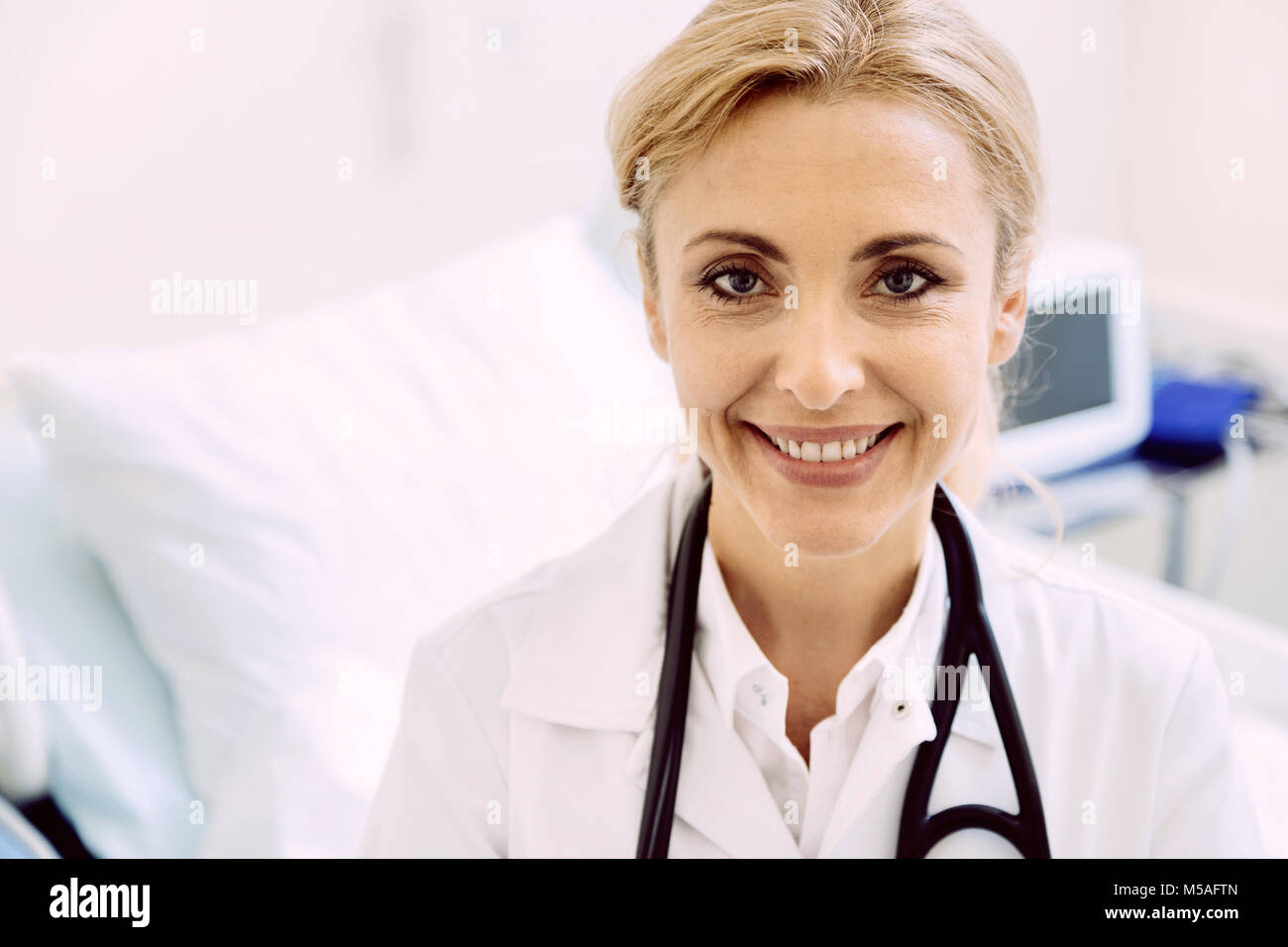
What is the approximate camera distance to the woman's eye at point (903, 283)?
2.18ft

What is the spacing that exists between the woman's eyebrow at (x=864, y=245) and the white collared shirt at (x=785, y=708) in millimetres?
248

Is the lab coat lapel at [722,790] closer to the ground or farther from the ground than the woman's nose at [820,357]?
closer to the ground

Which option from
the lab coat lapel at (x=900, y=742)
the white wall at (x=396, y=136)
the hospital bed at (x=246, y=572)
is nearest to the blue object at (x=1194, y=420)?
the white wall at (x=396, y=136)

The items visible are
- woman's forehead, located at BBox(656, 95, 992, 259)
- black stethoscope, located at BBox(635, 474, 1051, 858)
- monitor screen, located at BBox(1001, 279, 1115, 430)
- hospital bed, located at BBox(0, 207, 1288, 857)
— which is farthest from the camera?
monitor screen, located at BBox(1001, 279, 1115, 430)

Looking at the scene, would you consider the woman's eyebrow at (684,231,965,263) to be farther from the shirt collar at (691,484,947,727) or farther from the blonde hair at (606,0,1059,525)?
the shirt collar at (691,484,947,727)

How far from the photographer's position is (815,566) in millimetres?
803

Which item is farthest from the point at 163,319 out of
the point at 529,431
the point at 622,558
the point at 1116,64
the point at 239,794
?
the point at 1116,64

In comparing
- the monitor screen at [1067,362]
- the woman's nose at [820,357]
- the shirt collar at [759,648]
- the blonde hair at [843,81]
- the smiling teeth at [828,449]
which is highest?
the monitor screen at [1067,362]

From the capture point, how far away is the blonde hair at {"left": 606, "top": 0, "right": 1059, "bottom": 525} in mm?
640

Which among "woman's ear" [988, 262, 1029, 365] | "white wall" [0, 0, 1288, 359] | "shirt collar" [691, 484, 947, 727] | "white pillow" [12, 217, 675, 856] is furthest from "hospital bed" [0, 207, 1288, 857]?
"woman's ear" [988, 262, 1029, 365]

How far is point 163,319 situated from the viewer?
4.11 feet

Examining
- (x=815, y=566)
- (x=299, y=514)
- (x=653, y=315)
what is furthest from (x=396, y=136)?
(x=815, y=566)

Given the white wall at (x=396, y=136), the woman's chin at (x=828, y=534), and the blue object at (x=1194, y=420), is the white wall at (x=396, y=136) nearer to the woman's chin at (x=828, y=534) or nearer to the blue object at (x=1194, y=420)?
the blue object at (x=1194, y=420)
